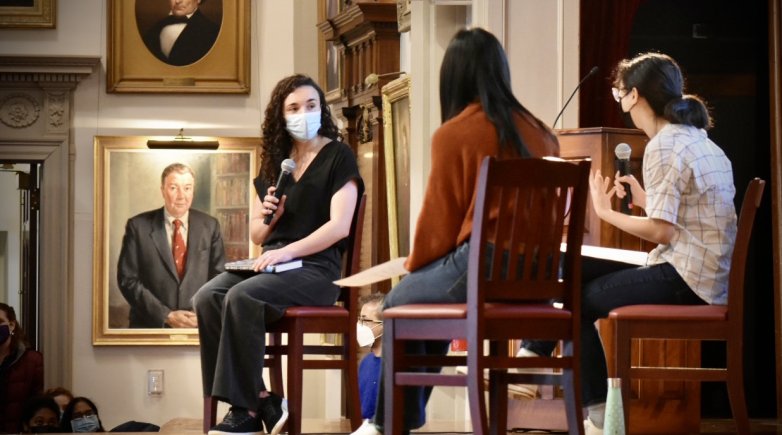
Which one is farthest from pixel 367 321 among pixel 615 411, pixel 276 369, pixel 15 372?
pixel 615 411

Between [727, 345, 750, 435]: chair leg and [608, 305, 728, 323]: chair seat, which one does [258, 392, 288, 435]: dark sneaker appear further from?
[727, 345, 750, 435]: chair leg

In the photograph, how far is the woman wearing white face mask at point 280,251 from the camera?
4605mm

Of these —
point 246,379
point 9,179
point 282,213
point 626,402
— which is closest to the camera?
point 626,402

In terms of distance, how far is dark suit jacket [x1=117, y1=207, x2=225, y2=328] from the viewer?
1107cm

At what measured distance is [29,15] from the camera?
1105 cm

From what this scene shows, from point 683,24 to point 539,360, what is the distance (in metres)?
4.00

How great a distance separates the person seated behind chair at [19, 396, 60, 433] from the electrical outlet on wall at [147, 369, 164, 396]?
2.61 m

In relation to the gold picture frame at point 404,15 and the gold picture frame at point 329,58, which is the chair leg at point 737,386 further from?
the gold picture frame at point 329,58

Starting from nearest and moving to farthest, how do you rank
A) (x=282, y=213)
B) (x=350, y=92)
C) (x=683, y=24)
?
1. (x=282, y=213)
2. (x=683, y=24)
3. (x=350, y=92)

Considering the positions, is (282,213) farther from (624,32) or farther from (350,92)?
(350,92)

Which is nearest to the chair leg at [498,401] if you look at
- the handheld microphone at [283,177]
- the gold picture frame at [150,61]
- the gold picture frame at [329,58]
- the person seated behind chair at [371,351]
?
the handheld microphone at [283,177]

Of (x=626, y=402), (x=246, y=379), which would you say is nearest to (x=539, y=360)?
(x=626, y=402)

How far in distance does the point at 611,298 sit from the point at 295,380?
3.87 feet

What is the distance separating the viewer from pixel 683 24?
7.30 meters
